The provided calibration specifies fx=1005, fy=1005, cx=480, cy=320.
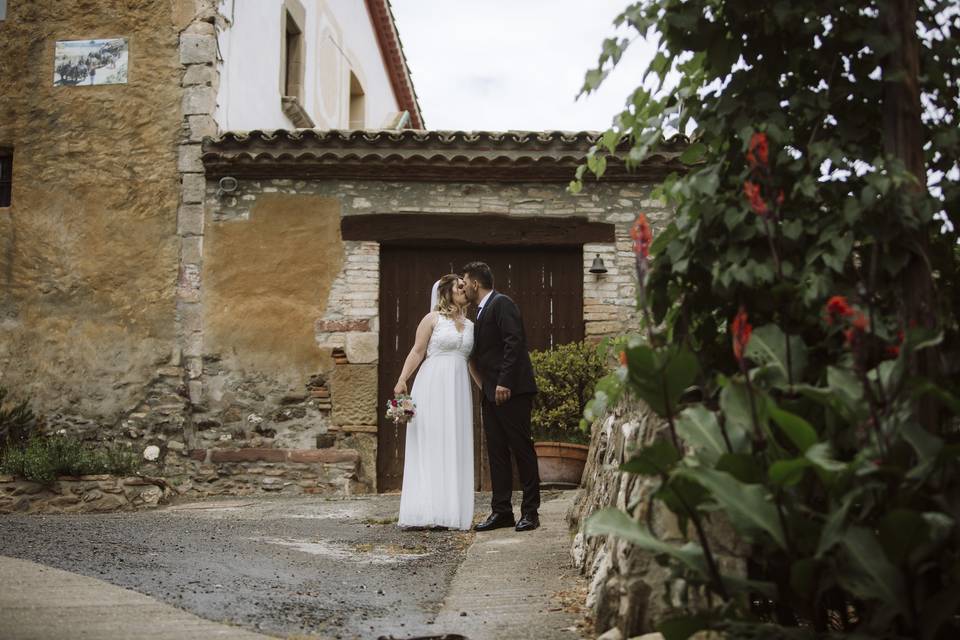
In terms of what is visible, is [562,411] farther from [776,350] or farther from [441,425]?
[776,350]

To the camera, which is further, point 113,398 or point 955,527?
point 113,398

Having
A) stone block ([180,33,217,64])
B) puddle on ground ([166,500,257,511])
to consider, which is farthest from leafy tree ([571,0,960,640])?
stone block ([180,33,217,64])

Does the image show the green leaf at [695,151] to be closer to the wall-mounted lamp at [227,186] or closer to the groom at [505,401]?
the groom at [505,401]

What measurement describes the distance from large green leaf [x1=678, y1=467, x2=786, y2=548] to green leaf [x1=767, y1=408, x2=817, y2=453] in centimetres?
13

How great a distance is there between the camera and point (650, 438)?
2.92 metres

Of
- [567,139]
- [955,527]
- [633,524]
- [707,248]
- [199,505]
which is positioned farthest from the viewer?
[567,139]

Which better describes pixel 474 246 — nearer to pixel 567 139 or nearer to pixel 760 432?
pixel 567 139

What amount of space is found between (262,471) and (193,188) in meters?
2.69

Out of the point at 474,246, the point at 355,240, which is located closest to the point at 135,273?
the point at 355,240

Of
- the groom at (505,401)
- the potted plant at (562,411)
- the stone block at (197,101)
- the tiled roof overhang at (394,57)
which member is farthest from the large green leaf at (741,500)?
the tiled roof overhang at (394,57)

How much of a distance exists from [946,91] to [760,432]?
1099 millimetres

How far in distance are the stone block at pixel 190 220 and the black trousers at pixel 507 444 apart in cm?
437

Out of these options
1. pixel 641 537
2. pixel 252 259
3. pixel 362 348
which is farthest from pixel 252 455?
pixel 641 537

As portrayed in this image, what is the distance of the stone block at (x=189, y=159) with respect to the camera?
30.7 ft
